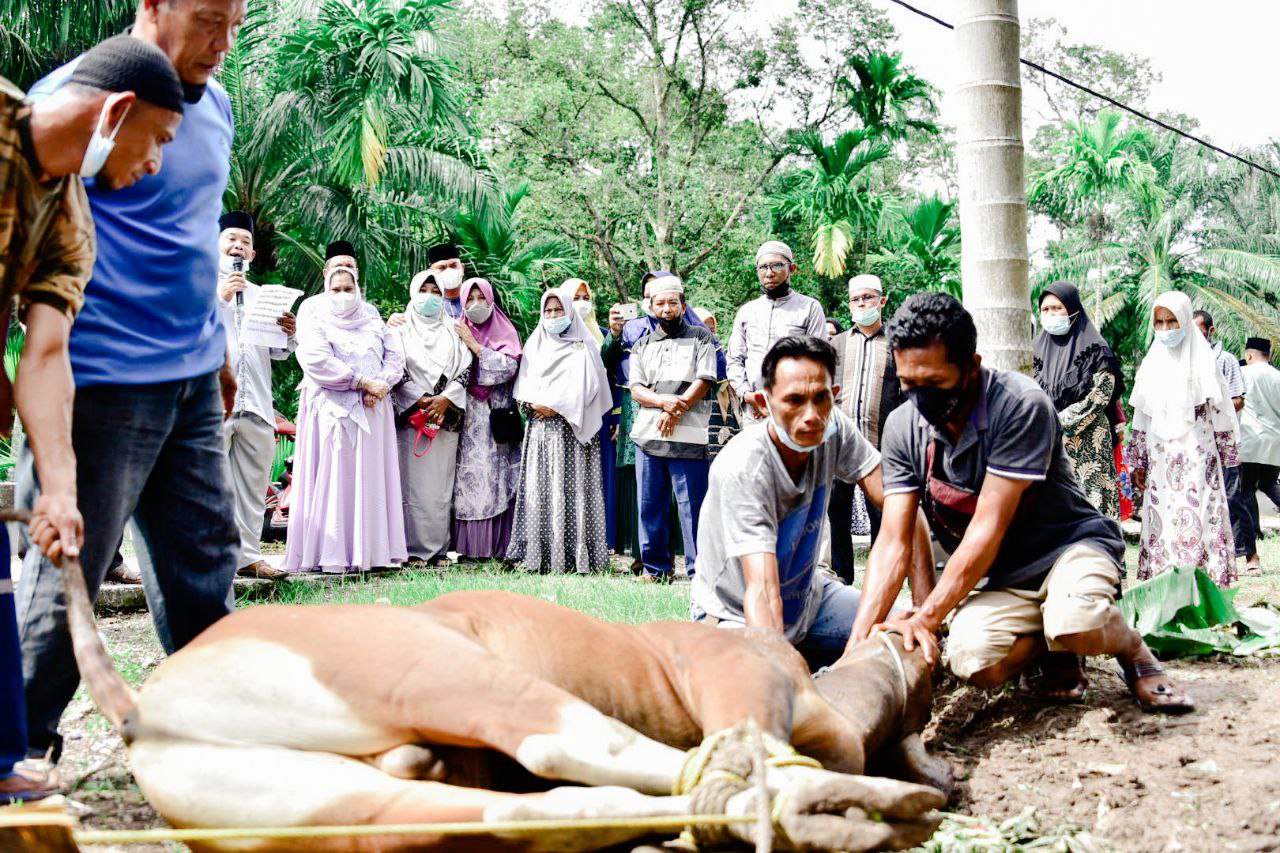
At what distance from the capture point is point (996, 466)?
12.9 feet

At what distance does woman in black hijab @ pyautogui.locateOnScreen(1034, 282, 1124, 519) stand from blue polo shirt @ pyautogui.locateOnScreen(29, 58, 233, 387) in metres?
5.89

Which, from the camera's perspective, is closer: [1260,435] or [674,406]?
[674,406]

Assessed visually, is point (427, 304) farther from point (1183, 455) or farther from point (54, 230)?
Answer: point (54, 230)

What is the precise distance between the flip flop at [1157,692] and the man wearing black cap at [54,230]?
3355 mm

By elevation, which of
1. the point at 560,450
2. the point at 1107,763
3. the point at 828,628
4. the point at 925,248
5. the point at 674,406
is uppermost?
the point at 925,248

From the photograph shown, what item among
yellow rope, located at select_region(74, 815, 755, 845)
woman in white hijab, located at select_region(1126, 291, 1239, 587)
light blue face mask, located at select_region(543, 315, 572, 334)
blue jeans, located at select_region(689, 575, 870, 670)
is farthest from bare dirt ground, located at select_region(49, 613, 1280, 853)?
light blue face mask, located at select_region(543, 315, 572, 334)

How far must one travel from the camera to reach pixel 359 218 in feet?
55.9

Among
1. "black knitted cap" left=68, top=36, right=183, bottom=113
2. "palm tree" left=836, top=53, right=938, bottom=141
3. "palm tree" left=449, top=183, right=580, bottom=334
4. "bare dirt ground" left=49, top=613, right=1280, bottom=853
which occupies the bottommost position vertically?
"bare dirt ground" left=49, top=613, right=1280, bottom=853

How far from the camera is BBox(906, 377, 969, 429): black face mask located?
3.98 meters

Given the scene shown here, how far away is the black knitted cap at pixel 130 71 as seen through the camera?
2553mm

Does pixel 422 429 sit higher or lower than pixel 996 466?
higher

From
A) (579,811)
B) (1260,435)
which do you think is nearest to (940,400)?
(579,811)

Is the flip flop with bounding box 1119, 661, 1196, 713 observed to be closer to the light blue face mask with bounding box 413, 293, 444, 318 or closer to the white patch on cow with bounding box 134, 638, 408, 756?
the white patch on cow with bounding box 134, 638, 408, 756

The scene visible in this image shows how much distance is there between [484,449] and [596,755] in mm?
6641
